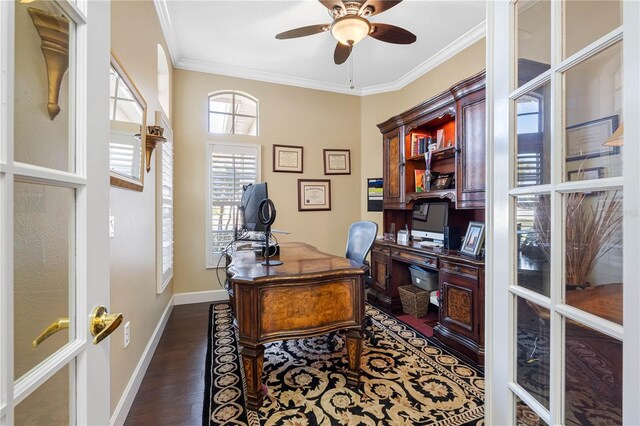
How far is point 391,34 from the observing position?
2.48 meters

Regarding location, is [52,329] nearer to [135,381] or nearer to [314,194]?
[135,381]

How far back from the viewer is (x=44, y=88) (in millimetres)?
636

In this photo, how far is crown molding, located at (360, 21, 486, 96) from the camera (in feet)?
10.0

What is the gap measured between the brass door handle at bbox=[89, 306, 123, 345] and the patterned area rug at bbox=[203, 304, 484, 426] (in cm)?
130

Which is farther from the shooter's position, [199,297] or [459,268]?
[199,297]

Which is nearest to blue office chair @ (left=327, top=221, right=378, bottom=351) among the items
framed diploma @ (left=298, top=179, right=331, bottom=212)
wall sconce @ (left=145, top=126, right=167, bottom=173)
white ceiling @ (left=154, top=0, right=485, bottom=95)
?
framed diploma @ (left=298, top=179, right=331, bottom=212)

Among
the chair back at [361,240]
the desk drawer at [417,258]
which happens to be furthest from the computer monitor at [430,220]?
the chair back at [361,240]

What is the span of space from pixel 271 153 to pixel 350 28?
2.19 m

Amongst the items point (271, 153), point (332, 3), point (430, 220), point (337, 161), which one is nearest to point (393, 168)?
point (430, 220)

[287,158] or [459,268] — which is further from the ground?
[287,158]

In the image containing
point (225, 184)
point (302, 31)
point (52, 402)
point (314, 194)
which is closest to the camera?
point (52, 402)

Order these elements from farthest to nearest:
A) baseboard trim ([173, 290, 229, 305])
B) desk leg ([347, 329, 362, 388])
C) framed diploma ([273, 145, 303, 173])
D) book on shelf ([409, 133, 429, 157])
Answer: framed diploma ([273, 145, 303, 173]) → baseboard trim ([173, 290, 229, 305]) → book on shelf ([409, 133, 429, 157]) → desk leg ([347, 329, 362, 388])

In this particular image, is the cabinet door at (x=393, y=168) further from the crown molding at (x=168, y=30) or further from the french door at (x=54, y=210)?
the french door at (x=54, y=210)

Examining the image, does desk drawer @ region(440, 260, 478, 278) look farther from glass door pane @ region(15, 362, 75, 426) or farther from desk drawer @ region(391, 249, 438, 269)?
glass door pane @ region(15, 362, 75, 426)
